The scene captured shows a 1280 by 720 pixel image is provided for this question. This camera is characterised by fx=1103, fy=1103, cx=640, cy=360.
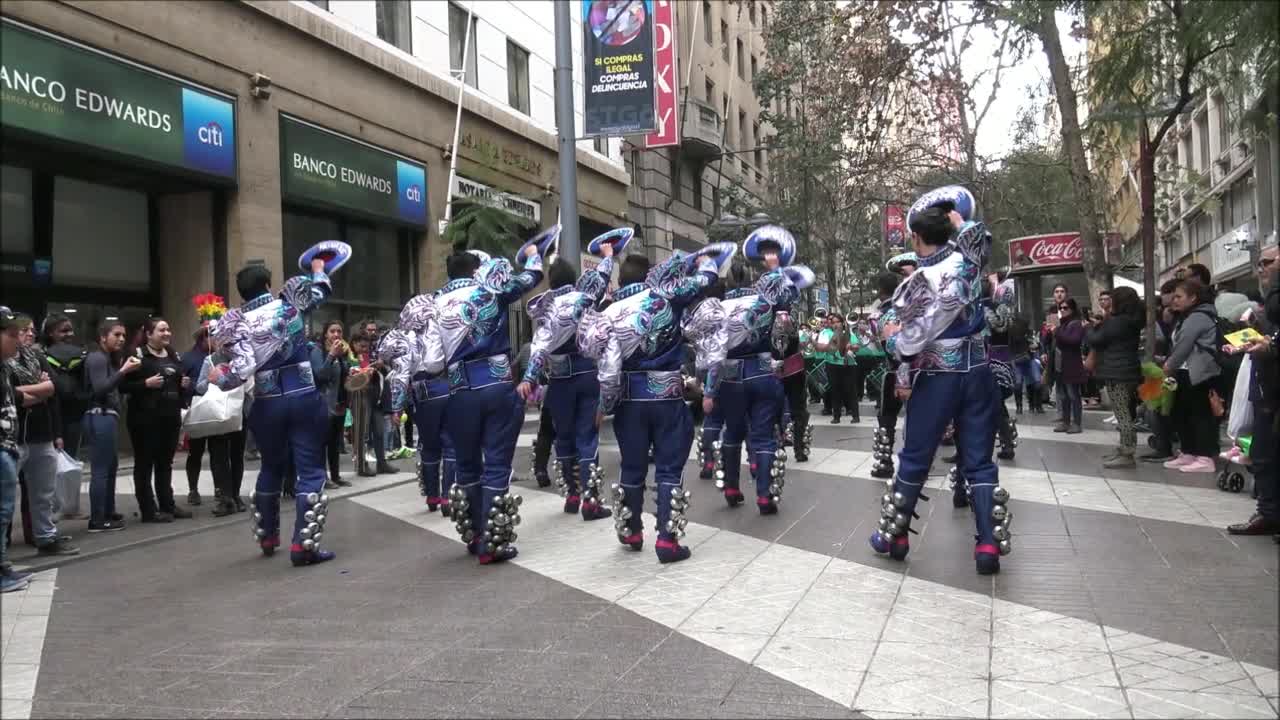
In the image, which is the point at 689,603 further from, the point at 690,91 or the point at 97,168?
the point at 690,91

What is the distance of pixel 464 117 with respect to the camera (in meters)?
21.7

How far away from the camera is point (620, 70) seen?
16.7 metres

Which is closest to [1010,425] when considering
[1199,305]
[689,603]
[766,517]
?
[1199,305]

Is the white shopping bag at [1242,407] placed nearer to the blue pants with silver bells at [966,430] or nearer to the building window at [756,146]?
the blue pants with silver bells at [966,430]

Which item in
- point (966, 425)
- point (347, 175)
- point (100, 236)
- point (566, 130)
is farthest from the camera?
point (347, 175)

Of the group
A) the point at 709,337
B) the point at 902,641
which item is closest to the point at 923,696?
the point at 902,641

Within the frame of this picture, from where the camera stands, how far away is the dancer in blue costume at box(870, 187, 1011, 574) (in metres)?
6.34

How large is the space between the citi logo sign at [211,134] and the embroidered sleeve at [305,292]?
7.50 meters

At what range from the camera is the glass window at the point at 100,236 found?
12.8 m

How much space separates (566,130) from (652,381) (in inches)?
361

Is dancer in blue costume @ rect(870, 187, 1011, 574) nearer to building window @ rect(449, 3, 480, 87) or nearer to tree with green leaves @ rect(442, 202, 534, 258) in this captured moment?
tree with green leaves @ rect(442, 202, 534, 258)

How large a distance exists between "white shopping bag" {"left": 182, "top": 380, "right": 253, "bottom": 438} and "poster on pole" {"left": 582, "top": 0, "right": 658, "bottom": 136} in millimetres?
8038

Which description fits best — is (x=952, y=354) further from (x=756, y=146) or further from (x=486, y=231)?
(x=756, y=146)

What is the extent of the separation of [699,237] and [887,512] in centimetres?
3154
